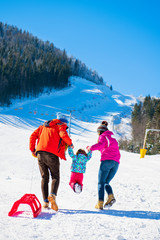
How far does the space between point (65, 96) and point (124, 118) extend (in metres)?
22.4

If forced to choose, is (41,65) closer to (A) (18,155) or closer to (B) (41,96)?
(B) (41,96)

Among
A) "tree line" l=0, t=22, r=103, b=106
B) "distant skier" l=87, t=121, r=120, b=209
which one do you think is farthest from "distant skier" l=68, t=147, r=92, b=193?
"tree line" l=0, t=22, r=103, b=106

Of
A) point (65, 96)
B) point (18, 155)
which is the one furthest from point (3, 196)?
point (65, 96)

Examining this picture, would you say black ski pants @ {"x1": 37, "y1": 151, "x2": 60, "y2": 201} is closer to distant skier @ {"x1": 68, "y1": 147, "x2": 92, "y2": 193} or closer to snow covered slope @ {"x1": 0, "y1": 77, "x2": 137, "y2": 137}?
distant skier @ {"x1": 68, "y1": 147, "x2": 92, "y2": 193}

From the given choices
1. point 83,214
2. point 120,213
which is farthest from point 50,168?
point 120,213

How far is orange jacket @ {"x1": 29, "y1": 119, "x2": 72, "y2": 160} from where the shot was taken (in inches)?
147

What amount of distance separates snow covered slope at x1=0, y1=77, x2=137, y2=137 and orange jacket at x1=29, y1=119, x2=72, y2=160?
127 ft

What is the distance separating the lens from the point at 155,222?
3.31 metres

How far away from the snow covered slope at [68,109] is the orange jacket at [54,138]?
3879 cm

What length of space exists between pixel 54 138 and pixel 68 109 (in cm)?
6152

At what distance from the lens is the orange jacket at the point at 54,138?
12.2 ft

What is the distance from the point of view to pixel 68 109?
214 ft

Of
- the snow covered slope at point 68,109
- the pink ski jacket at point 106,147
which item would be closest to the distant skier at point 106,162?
the pink ski jacket at point 106,147

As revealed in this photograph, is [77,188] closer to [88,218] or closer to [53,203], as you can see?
→ [53,203]
